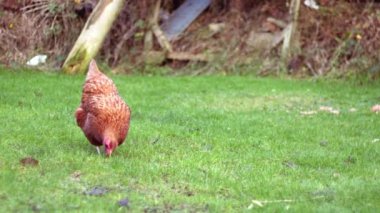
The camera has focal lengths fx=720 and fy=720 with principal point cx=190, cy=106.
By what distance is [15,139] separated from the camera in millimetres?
8375

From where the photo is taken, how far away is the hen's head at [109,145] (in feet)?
24.9

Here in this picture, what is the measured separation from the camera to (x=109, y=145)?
7.63 m

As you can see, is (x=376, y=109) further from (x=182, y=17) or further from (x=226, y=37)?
(x=182, y=17)

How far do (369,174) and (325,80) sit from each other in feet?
28.7

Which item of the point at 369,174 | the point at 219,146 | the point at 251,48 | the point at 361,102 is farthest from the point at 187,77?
the point at 369,174

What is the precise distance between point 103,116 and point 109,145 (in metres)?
0.32

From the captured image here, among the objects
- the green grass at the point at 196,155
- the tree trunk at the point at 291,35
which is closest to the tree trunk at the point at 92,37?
the green grass at the point at 196,155

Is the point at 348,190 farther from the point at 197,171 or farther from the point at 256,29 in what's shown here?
the point at 256,29

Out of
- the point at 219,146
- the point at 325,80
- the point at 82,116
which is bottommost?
the point at 325,80

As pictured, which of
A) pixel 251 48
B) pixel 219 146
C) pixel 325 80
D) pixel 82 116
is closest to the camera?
pixel 82 116

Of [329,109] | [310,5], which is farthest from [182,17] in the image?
[329,109]

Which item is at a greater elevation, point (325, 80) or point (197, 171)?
point (197, 171)

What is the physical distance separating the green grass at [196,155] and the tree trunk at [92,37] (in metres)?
1.99

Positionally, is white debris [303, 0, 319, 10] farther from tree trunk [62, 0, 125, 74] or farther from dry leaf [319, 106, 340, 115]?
dry leaf [319, 106, 340, 115]
